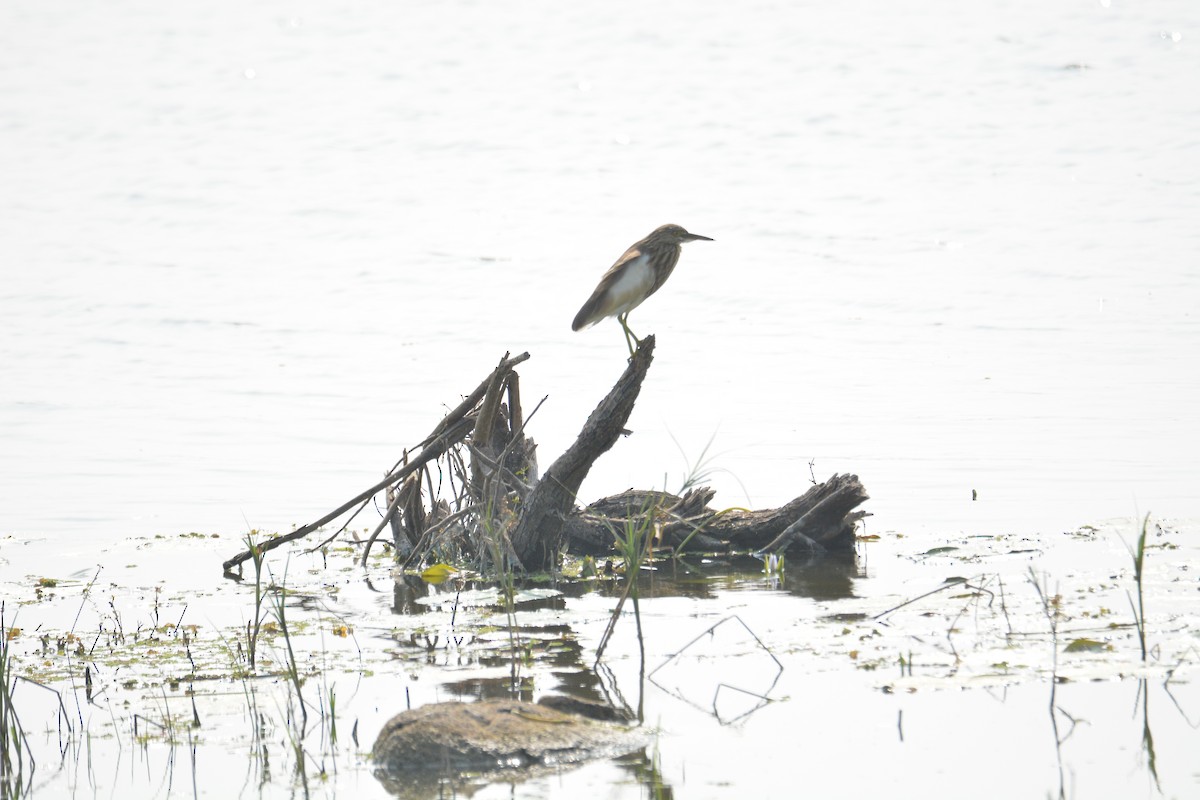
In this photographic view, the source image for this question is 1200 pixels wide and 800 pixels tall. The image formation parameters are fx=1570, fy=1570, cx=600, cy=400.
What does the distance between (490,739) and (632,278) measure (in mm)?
3455

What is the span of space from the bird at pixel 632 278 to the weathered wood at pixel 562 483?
2.06 ft

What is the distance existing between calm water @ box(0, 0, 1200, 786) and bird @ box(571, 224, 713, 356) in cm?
95

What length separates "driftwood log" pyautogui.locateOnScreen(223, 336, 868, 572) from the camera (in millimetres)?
8008

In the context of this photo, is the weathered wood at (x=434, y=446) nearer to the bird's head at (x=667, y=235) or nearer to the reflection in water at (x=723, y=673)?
the bird's head at (x=667, y=235)

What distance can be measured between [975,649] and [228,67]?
90.3 feet

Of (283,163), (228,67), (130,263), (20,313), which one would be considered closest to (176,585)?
(20,313)

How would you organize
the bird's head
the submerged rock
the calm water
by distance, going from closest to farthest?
the submerged rock, the bird's head, the calm water

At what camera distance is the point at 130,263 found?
61.3ft

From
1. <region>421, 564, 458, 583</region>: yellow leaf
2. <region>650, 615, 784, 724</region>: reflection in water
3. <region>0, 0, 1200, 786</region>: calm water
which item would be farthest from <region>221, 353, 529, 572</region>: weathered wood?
<region>650, 615, 784, 724</region>: reflection in water

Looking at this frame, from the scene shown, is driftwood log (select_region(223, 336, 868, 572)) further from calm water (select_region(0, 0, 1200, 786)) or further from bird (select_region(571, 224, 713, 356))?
bird (select_region(571, 224, 713, 356))

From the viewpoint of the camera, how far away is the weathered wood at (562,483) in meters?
7.52

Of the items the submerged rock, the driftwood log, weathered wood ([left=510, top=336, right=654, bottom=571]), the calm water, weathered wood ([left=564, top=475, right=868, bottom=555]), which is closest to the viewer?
the submerged rock

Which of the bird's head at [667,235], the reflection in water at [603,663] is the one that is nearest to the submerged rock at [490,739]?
the reflection in water at [603,663]

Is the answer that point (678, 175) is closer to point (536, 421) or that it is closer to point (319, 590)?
point (536, 421)
